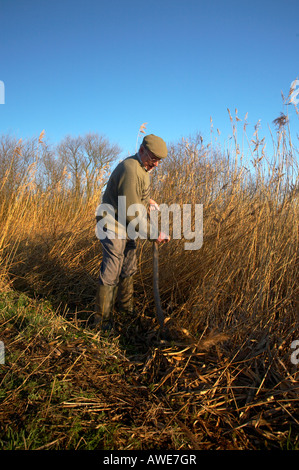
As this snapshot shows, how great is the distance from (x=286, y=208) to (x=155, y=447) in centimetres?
175

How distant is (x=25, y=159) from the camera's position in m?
3.94

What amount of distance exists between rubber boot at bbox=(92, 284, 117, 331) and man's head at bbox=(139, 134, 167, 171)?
110 centimetres

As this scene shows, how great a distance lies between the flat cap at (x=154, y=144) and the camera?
2203mm

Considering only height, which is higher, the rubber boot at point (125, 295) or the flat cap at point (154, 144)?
the flat cap at point (154, 144)

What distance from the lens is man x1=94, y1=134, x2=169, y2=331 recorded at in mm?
2232

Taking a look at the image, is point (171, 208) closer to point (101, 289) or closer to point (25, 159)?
point (101, 289)

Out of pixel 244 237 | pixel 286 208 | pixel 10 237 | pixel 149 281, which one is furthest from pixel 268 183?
pixel 10 237

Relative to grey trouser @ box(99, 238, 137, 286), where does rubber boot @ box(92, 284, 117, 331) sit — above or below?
below

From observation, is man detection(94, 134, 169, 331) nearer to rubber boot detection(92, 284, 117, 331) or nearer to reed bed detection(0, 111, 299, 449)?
rubber boot detection(92, 284, 117, 331)

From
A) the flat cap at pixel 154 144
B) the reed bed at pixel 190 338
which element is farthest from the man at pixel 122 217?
the reed bed at pixel 190 338

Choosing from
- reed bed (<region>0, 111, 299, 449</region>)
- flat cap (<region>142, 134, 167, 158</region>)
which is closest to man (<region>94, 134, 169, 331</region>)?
flat cap (<region>142, 134, 167, 158</region>)

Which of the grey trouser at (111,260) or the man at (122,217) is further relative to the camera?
the grey trouser at (111,260)

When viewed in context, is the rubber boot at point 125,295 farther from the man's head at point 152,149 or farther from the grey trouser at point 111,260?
the man's head at point 152,149

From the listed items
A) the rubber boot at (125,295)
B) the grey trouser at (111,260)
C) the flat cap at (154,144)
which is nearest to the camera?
the flat cap at (154,144)
